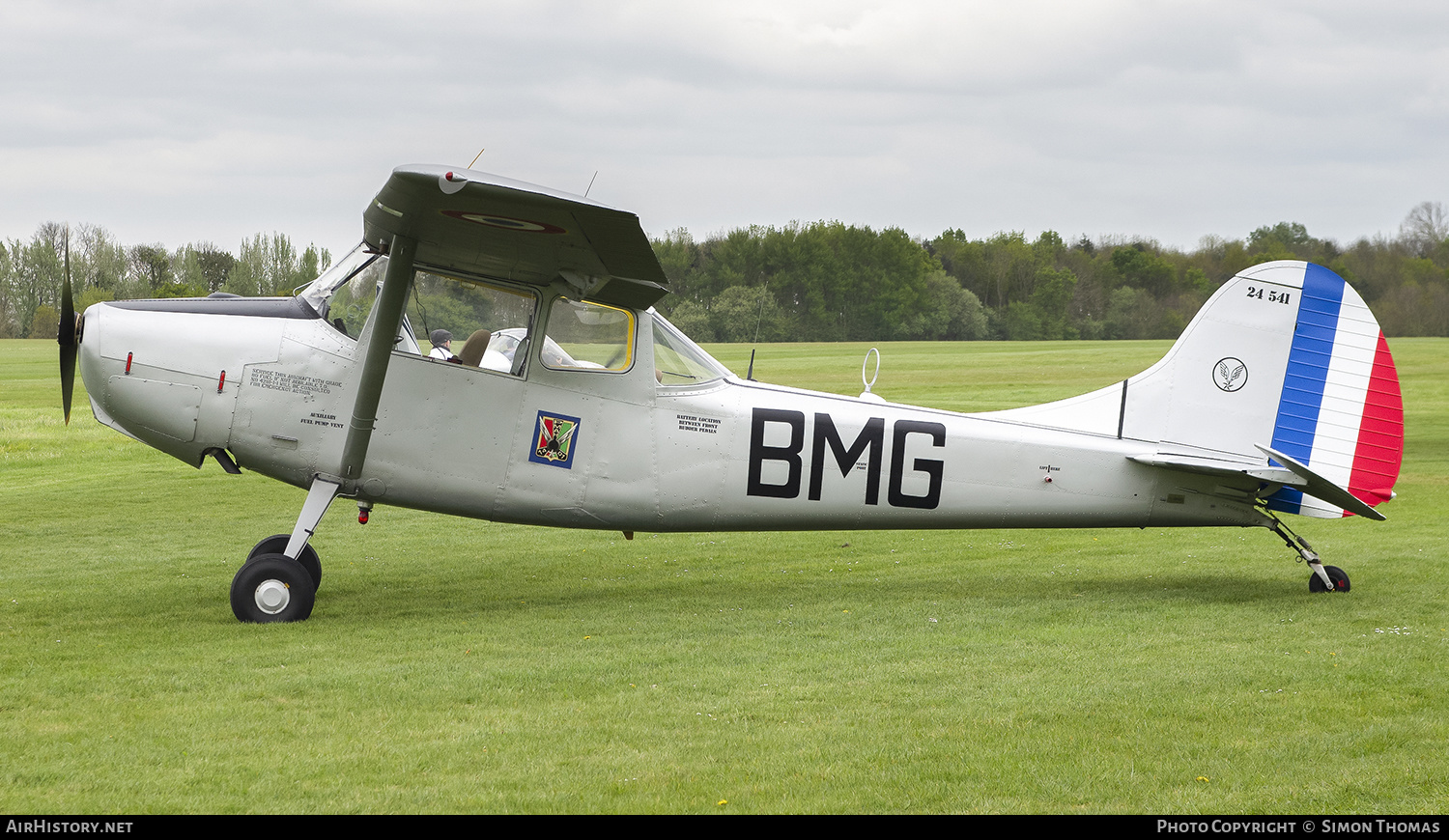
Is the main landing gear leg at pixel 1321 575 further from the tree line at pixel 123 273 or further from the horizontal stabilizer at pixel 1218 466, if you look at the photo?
the tree line at pixel 123 273

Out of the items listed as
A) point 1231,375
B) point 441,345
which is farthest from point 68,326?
point 1231,375

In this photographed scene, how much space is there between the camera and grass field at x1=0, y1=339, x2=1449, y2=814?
4.57 meters

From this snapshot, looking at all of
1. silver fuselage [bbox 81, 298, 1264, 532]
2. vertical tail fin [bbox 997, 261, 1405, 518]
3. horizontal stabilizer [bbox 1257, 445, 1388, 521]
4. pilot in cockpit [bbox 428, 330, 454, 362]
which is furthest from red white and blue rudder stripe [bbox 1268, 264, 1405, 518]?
pilot in cockpit [bbox 428, 330, 454, 362]

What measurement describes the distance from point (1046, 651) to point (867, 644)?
1120 mm

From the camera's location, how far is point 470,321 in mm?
8398

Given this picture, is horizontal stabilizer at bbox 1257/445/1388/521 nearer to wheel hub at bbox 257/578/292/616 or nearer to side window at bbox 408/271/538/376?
side window at bbox 408/271/538/376

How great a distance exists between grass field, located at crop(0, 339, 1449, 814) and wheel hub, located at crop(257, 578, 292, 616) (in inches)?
9.9

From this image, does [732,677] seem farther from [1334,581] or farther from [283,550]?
[1334,581]

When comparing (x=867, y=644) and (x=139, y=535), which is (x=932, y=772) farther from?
(x=139, y=535)

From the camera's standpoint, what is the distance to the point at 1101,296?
57.7 meters

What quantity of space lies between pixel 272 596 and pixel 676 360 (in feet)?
11.2

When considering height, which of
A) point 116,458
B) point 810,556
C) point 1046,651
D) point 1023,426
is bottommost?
point 116,458

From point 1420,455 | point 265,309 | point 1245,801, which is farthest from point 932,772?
point 1420,455

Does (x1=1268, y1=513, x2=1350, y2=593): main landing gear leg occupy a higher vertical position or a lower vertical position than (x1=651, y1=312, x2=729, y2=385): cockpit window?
lower
